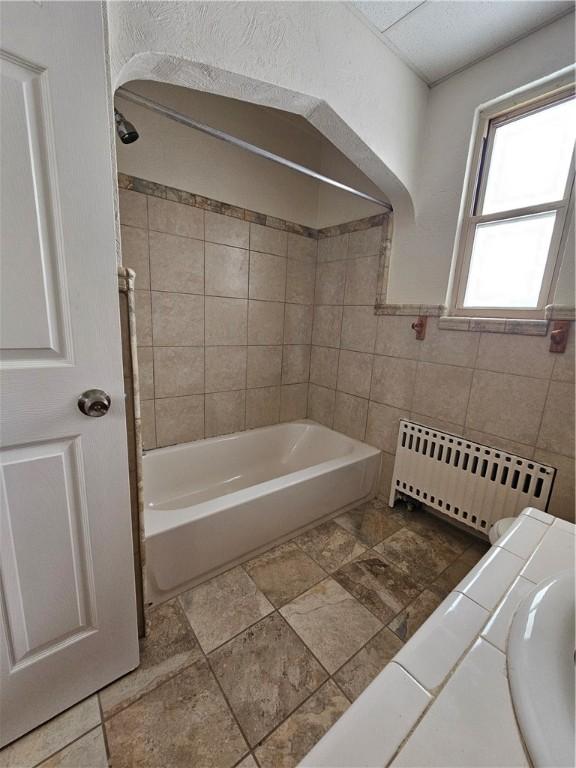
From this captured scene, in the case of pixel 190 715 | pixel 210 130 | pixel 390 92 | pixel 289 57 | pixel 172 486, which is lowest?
pixel 190 715

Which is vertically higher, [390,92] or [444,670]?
[390,92]

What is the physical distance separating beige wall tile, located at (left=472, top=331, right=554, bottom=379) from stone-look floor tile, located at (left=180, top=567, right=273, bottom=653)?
155 centimetres

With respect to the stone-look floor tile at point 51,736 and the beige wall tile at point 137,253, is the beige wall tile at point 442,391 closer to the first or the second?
the beige wall tile at point 137,253

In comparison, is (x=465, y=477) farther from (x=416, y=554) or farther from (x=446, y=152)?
(x=446, y=152)

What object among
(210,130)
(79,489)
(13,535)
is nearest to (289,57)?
(210,130)

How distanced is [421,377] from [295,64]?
156 cm

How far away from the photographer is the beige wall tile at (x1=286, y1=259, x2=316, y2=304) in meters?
2.35

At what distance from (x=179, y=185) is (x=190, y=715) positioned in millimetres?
2330

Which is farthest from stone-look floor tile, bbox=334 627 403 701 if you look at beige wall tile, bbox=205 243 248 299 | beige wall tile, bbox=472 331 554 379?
beige wall tile, bbox=205 243 248 299

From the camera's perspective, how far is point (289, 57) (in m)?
1.16

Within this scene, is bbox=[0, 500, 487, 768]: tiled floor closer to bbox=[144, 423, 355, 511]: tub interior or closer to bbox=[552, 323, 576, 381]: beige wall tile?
bbox=[144, 423, 355, 511]: tub interior

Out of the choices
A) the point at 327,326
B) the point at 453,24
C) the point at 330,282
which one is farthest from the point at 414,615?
the point at 453,24

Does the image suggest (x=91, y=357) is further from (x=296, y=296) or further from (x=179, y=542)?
(x=296, y=296)

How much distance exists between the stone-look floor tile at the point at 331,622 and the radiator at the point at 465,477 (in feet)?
2.61
